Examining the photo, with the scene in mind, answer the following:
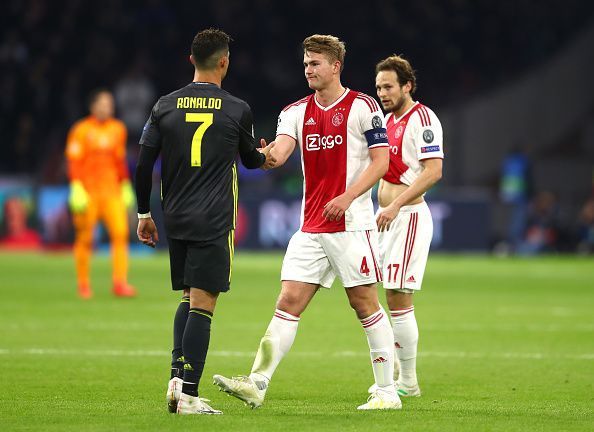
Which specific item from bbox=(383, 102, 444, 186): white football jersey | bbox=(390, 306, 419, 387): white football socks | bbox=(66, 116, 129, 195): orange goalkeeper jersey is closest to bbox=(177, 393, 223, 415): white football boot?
bbox=(390, 306, 419, 387): white football socks

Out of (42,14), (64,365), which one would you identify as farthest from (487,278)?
(42,14)

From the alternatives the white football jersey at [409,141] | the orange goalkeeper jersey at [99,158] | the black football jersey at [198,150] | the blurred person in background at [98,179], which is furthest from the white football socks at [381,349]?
the orange goalkeeper jersey at [99,158]

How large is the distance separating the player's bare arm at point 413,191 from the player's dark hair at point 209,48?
157cm

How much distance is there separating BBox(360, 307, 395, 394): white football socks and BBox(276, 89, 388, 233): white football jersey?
570 mm

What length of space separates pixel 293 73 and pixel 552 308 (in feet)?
56.3

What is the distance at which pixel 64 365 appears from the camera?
9.55m

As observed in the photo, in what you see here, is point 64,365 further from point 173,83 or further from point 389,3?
point 389,3

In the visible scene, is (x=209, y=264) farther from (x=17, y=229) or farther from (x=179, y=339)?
(x=17, y=229)

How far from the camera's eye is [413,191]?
8.16 m

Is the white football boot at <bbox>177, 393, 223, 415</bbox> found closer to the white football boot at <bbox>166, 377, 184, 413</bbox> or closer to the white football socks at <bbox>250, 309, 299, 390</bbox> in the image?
the white football boot at <bbox>166, 377, 184, 413</bbox>

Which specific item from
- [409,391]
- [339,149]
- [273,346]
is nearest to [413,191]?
[339,149]

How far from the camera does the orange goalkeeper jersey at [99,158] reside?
15.8m

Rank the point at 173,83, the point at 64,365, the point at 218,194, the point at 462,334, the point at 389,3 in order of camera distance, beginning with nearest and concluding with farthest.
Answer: the point at 218,194 < the point at 64,365 < the point at 462,334 < the point at 173,83 < the point at 389,3

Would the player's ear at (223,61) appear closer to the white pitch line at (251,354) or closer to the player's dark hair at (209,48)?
the player's dark hair at (209,48)
